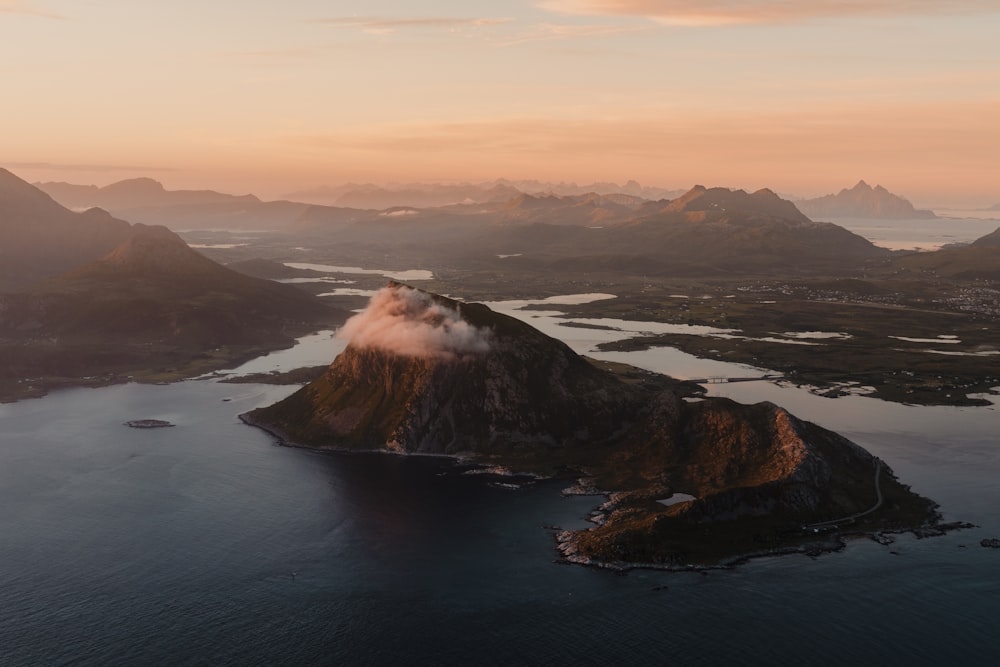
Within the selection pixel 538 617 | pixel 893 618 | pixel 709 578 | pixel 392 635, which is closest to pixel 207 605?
pixel 392 635

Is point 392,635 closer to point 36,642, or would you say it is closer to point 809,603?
point 36,642

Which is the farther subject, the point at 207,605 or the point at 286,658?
the point at 207,605

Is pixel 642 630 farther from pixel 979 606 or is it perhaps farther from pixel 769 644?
pixel 979 606

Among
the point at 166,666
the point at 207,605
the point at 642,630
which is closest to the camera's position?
the point at 166,666

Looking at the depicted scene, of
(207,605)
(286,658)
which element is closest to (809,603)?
(286,658)

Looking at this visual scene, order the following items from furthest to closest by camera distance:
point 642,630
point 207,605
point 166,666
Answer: point 207,605 → point 642,630 → point 166,666

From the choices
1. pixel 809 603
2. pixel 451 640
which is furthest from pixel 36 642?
pixel 809 603

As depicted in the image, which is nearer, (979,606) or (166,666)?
(166,666)

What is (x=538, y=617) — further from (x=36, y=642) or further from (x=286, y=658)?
(x=36, y=642)
